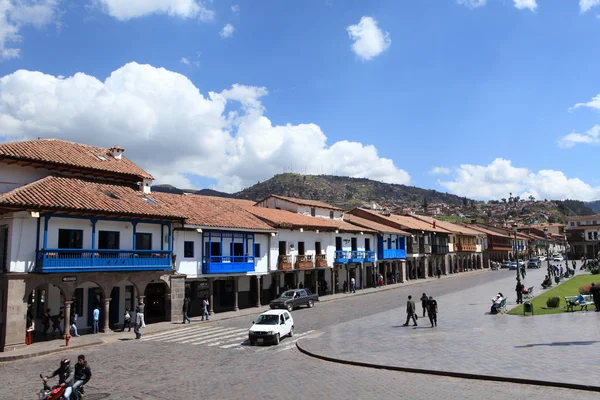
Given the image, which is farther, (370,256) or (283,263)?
(370,256)

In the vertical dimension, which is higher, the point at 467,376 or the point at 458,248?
the point at 458,248

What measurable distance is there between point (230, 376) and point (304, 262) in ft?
83.6

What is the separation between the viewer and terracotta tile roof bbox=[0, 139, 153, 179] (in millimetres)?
24750

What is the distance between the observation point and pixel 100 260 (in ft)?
78.8

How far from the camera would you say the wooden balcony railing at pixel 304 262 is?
130 ft

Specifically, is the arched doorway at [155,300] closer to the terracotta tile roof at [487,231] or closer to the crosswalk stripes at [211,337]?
the crosswalk stripes at [211,337]

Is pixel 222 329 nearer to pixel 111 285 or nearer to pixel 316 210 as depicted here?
pixel 111 285

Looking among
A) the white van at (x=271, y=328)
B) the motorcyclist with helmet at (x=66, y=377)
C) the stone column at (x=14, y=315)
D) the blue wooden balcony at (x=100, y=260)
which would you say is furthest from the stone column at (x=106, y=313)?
the motorcyclist with helmet at (x=66, y=377)

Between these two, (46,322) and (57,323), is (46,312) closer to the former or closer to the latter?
(46,322)

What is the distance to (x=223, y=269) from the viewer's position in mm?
31891

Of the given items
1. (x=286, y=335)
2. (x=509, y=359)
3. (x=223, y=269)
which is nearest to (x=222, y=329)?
(x=286, y=335)

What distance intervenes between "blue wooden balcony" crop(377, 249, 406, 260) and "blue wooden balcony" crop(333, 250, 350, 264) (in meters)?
7.79

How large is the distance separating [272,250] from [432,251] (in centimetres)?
3811

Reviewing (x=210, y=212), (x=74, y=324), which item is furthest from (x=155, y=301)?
(x=210, y=212)
